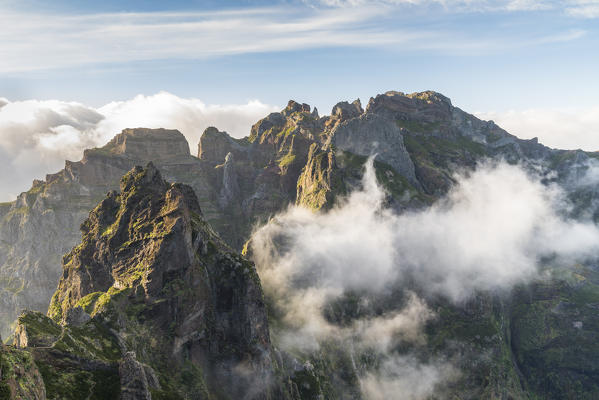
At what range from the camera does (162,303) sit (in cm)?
12031

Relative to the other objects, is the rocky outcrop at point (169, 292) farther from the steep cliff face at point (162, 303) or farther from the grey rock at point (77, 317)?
the grey rock at point (77, 317)

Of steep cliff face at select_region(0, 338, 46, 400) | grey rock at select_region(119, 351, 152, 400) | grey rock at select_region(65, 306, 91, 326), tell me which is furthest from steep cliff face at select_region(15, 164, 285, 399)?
steep cliff face at select_region(0, 338, 46, 400)

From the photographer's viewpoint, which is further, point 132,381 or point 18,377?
point 132,381

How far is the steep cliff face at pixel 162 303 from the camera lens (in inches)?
3996

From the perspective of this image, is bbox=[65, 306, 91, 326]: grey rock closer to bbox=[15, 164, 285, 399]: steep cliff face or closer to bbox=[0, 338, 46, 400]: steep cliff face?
bbox=[15, 164, 285, 399]: steep cliff face

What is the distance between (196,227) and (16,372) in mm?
99113

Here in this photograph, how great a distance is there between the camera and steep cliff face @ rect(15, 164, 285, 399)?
101500 millimetres

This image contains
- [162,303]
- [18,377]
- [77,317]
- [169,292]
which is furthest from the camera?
[169,292]

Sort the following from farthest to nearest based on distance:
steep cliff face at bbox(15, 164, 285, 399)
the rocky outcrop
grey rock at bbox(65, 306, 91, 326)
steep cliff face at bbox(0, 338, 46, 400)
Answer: the rocky outcrop
grey rock at bbox(65, 306, 91, 326)
steep cliff face at bbox(15, 164, 285, 399)
steep cliff face at bbox(0, 338, 46, 400)

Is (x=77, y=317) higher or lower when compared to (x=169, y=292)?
lower

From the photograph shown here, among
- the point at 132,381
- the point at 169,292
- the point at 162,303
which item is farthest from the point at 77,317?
the point at 132,381

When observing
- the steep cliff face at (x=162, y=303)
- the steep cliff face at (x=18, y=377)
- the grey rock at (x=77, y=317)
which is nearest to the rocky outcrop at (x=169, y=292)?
the steep cliff face at (x=162, y=303)

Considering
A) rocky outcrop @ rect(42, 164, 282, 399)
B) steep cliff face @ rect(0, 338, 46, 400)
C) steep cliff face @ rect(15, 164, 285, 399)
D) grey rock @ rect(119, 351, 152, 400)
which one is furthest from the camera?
rocky outcrop @ rect(42, 164, 282, 399)

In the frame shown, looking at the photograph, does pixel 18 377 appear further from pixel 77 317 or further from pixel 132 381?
pixel 77 317
